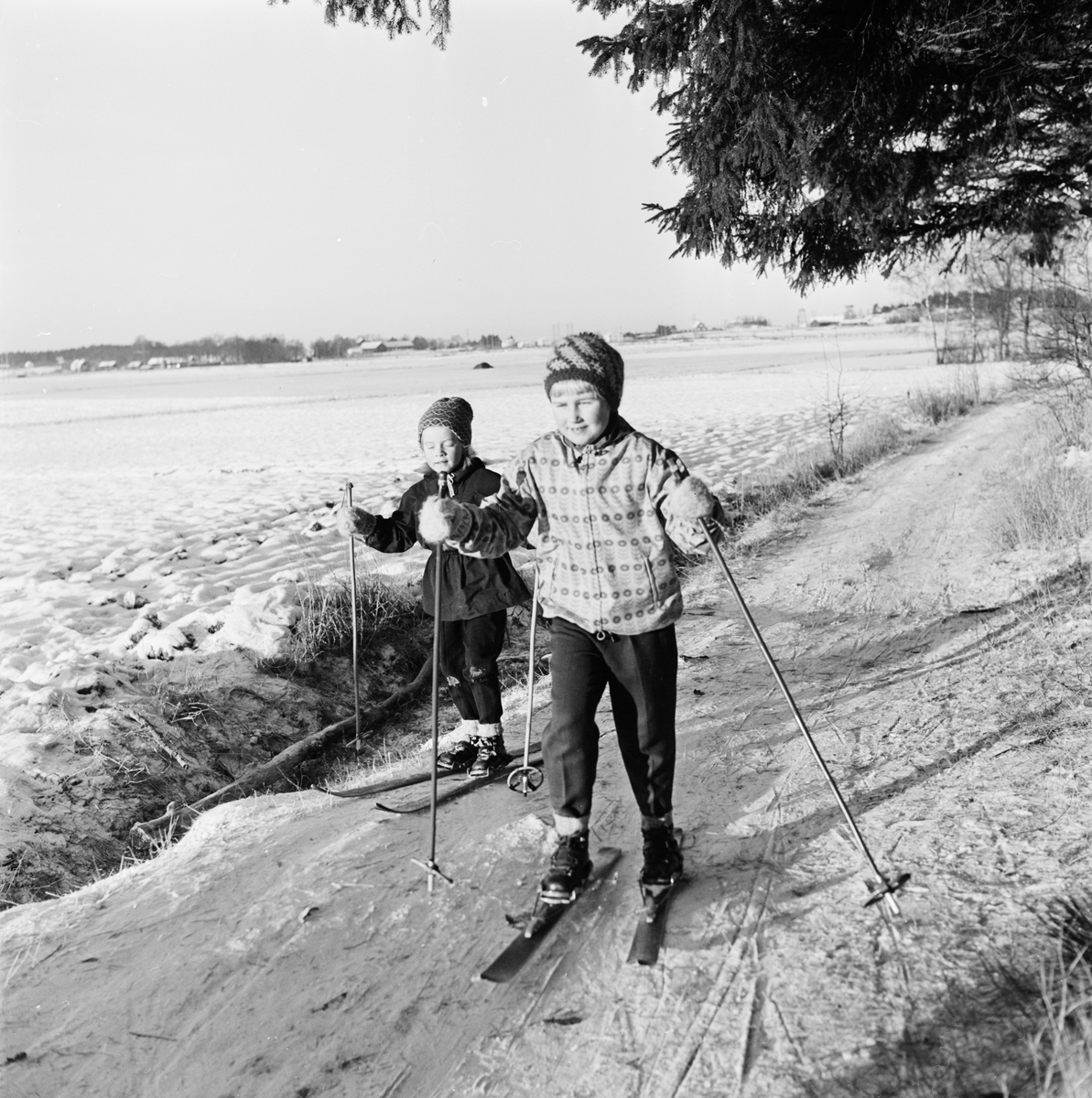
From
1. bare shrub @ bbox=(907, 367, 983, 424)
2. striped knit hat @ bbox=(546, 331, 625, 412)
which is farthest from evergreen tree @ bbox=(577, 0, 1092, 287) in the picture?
bare shrub @ bbox=(907, 367, 983, 424)

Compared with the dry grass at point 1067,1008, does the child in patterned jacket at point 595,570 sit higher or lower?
higher

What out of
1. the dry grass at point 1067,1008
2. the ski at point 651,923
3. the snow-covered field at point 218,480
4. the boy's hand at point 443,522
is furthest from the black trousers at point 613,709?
the snow-covered field at point 218,480

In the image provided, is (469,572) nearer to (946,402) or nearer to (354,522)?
(354,522)

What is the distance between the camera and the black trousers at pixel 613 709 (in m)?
3.10

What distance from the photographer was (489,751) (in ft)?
14.5

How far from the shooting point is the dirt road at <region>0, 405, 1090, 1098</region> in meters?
2.42

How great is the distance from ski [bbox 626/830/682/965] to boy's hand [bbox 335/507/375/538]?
73.6 inches

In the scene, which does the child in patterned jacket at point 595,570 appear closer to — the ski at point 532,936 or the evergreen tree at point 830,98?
the ski at point 532,936

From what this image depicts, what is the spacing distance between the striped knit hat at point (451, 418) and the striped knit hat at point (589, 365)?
1.25 meters

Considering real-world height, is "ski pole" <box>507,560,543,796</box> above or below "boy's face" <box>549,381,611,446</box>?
below

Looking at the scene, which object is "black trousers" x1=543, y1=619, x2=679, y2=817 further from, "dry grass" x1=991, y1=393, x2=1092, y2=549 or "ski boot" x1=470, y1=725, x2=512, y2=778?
→ "dry grass" x1=991, y1=393, x2=1092, y2=549

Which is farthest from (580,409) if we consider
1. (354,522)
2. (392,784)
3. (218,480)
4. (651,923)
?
(218,480)

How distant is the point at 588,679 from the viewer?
3.14 meters

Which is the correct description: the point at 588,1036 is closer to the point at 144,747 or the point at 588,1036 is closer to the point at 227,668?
the point at 144,747
